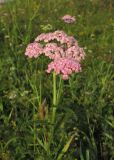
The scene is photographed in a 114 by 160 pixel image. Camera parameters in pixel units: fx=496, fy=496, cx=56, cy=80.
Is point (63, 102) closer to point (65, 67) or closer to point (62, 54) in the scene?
point (62, 54)

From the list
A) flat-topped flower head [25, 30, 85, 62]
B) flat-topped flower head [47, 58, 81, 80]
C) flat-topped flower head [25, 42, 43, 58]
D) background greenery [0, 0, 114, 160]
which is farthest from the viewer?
background greenery [0, 0, 114, 160]

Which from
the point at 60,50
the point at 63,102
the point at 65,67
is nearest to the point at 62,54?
the point at 60,50

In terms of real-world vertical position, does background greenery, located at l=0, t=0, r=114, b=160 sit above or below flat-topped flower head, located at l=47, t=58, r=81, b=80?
below

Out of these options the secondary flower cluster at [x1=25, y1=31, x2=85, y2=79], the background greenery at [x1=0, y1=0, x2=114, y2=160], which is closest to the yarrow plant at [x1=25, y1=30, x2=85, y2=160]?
the secondary flower cluster at [x1=25, y1=31, x2=85, y2=79]

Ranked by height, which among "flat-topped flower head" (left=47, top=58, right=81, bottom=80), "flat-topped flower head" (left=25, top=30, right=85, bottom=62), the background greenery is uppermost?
"flat-topped flower head" (left=25, top=30, right=85, bottom=62)

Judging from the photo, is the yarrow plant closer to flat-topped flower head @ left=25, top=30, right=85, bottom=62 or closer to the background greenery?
flat-topped flower head @ left=25, top=30, right=85, bottom=62

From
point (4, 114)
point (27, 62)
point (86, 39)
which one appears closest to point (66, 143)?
point (4, 114)

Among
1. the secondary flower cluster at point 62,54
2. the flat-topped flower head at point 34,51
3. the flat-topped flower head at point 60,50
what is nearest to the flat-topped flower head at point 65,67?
the secondary flower cluster at point 62,54

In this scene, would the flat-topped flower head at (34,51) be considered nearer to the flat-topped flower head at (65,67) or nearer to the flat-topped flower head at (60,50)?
the flat-topped flower head at (60,50)

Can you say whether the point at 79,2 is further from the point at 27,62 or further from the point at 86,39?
the point at 27,62
